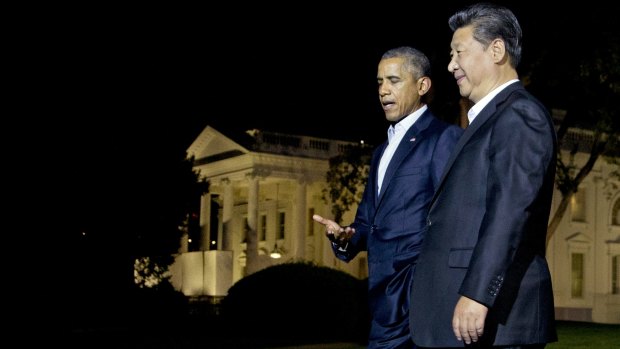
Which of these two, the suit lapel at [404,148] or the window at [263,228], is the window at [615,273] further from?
the suit lapel at [404,148]

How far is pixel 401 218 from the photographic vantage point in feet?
20.3

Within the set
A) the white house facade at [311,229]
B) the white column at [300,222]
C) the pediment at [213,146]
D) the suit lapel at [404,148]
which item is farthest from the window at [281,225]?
the suit lapel at [404,148]

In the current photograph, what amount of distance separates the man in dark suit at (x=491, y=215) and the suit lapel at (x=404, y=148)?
164 centimetres

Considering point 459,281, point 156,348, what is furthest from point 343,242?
point 156,348

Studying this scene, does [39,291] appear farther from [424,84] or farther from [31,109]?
[424,84]

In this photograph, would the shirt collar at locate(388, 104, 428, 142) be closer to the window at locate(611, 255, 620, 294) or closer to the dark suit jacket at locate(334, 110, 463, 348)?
the dark suit jacket at locate(334, 110, 463, 348)

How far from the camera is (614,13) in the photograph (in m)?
26.5

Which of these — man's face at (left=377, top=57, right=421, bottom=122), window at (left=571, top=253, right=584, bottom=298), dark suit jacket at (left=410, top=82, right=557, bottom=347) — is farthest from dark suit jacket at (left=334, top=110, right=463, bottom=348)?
window at (left=571, top=253, right=584, bottom=298)

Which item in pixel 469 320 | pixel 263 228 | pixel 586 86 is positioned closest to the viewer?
pixel 469 320

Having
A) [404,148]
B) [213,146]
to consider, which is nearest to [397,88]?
[404,148]

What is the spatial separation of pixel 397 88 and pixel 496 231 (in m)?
2.50

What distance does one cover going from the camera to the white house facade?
2304 inches

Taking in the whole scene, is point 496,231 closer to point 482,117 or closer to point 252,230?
point 482,117

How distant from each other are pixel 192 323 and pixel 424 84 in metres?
28.0
